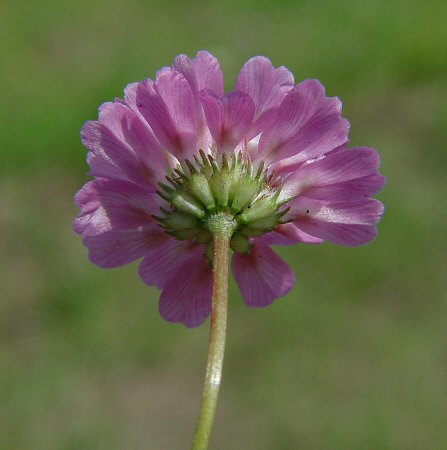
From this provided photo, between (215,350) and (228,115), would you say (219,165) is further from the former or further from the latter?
(215,350)

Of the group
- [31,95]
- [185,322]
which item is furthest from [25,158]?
[185,322]

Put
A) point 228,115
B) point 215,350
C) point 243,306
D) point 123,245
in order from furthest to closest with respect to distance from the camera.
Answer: point 243,306 → point 123,245 → point 228,115 → point 215,350

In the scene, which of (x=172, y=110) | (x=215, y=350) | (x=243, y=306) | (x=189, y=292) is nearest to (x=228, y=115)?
(x=172, y=110)

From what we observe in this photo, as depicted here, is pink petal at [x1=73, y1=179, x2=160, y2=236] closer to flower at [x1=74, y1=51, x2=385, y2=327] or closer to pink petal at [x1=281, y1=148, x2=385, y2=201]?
flower at [x1=74, y1=51, x2=385, y2=327]

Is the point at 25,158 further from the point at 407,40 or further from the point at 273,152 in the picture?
the point at 273,152

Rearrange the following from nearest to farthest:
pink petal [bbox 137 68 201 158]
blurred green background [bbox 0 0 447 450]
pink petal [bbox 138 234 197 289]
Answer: pink petal [bbox 137 68 201 158] → pink petal [bbox 138 234 197 289] → blurred green background [bbox 0 0 447 450]

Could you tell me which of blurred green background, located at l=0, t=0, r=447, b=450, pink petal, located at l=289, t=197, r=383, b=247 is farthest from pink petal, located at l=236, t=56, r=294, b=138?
blurred green background, located at l=0, t=0, r=447, b=450
